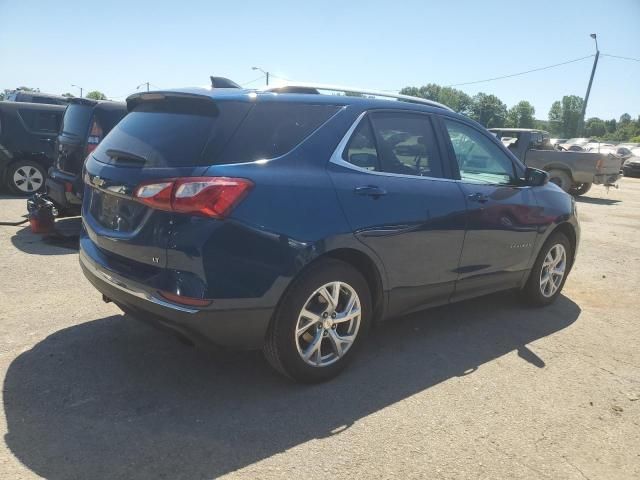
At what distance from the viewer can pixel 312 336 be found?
127 inches

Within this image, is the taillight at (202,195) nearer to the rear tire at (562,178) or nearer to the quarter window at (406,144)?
the quarter window at (406,144)

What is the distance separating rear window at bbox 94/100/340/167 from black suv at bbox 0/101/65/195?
7.64 metres

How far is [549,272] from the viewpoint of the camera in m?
5.09

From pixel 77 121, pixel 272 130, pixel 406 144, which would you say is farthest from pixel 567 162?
pixel 272 130

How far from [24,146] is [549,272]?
30.6ft

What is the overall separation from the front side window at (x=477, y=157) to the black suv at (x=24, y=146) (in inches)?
322

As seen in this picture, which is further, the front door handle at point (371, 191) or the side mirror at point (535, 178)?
the side mirror at point (535, 178)

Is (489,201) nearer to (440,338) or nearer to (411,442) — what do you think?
(440,338)

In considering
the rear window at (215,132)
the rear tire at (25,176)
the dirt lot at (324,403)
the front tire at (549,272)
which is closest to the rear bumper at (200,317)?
the dirt lot at (324,403)

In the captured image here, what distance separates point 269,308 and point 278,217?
499 mm

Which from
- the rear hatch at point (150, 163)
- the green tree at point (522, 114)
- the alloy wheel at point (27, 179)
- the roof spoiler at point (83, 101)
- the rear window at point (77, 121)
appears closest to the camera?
the rear hatch at point (150, 163)

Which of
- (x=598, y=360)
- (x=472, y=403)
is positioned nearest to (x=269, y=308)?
(x=472, y=403)

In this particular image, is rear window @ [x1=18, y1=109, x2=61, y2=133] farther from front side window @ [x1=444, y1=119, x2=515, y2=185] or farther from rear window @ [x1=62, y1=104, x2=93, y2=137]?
front side window @ [x1=444, y1=119, x2=515, y2=185]

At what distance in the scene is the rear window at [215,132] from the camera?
2861mm
